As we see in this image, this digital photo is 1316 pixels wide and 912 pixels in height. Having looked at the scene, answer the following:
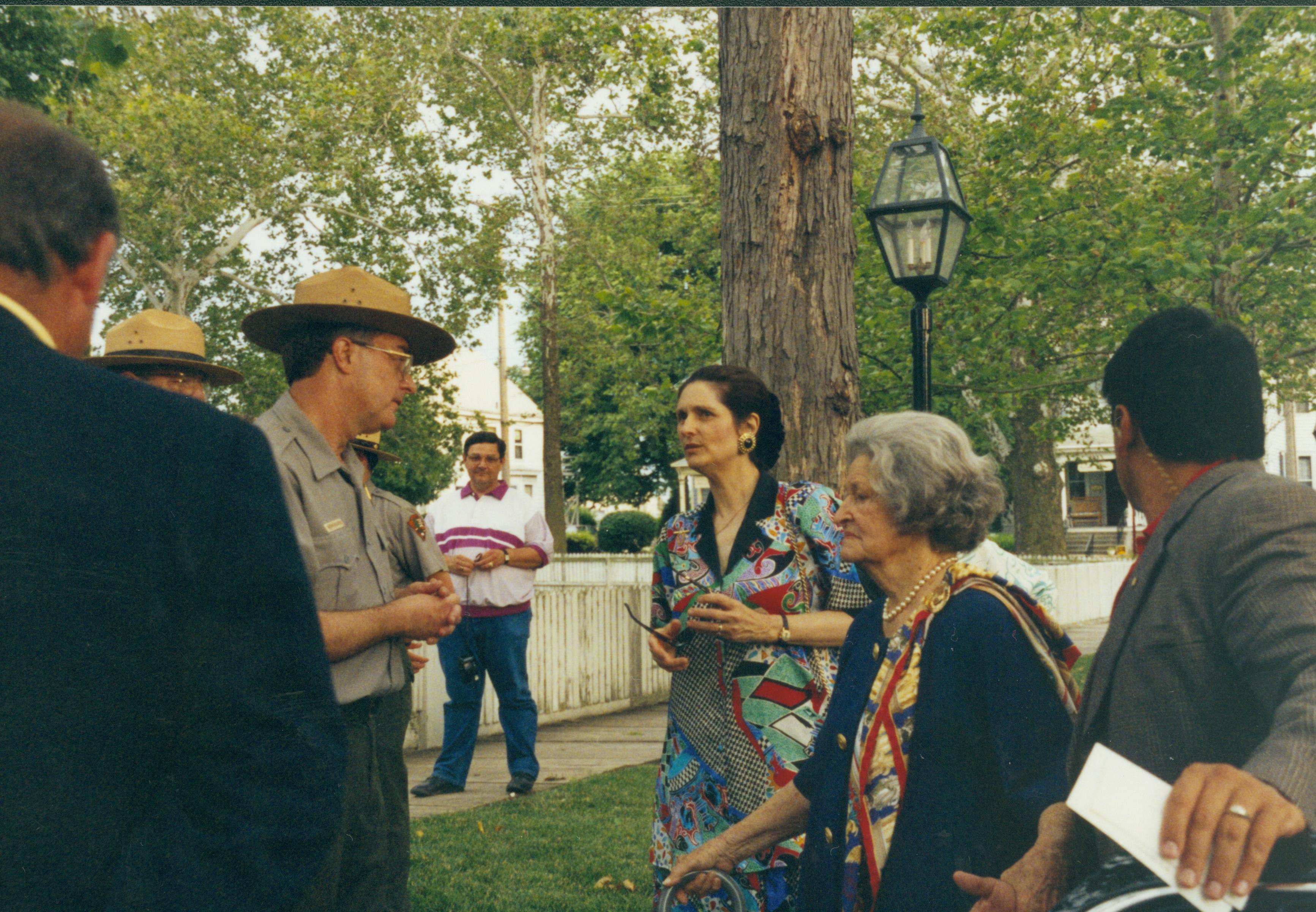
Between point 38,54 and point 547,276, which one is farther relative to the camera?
point 547,276

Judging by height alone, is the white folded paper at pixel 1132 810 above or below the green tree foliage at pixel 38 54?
below

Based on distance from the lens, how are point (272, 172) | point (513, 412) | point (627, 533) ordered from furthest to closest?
1. point (513, 412)
2. point (627, 533)
3. point (272, 172)

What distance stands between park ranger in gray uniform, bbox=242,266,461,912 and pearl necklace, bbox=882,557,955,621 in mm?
1233

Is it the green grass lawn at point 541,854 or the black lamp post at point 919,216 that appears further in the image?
the black lamp post at point 919,216

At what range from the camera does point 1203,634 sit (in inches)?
75.3

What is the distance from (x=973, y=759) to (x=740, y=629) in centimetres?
126

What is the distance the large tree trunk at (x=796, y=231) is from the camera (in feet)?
16.8

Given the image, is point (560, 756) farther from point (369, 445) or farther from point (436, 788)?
point (369, 445)

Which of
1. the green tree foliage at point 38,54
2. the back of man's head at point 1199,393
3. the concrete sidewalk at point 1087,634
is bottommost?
the concrete sidewalk at point 1087,634

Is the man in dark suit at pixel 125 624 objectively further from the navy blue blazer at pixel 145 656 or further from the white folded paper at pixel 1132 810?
the white folded paper at pixel 1132 810

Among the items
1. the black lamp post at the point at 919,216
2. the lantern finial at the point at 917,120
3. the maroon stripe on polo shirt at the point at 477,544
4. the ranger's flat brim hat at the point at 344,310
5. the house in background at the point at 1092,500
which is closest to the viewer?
the ranger's flat brim hat at the point at 344,310

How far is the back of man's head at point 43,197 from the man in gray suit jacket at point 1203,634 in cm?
149

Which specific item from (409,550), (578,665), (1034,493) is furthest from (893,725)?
(1034,493)

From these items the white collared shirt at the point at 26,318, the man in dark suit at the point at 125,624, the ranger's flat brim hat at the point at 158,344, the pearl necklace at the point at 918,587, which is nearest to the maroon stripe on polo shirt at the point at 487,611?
the ranger's flat brim hat at the point at 158,344
